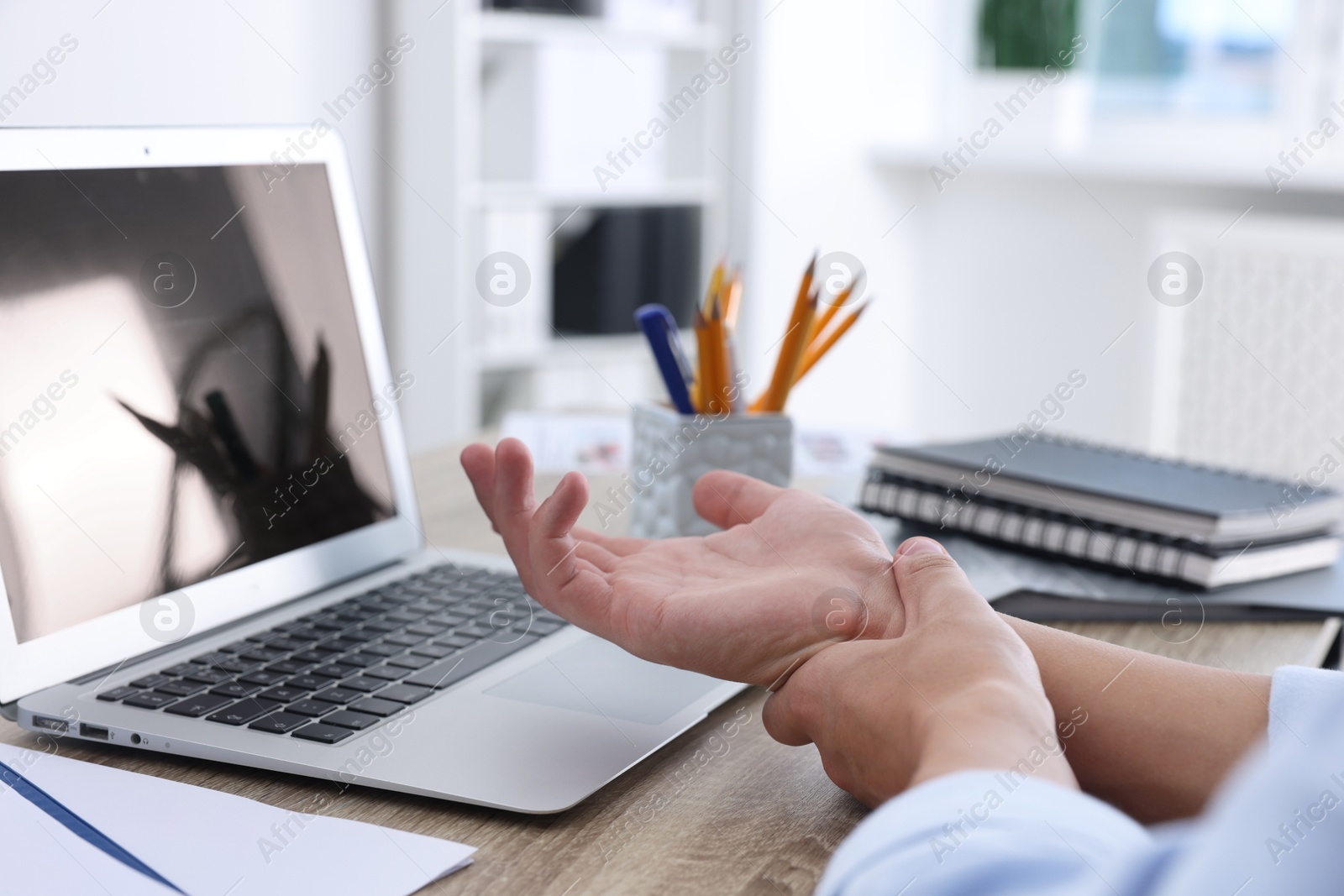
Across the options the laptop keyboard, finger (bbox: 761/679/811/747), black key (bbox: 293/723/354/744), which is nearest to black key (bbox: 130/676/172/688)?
the laptop keyboard

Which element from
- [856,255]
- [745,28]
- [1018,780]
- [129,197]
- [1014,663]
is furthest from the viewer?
[856,255]

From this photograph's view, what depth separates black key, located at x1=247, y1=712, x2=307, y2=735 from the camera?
0.61 metres

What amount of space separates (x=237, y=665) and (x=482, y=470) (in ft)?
0.59

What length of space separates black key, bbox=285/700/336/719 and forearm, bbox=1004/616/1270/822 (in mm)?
372

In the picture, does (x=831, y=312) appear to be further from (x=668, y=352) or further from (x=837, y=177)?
(x=837, y=177)

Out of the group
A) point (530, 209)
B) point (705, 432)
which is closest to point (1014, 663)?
point (705, 432)

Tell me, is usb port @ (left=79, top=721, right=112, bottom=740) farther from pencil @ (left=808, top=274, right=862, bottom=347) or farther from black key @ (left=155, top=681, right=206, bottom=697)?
pencil @ (left=808, top=274, right=862, bottom=347)

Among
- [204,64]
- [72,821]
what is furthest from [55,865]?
[204,64]

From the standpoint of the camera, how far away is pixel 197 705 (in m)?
0.63

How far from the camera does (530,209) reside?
2572mm

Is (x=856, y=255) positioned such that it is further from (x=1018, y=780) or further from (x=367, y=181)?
(x=1018, y=780)

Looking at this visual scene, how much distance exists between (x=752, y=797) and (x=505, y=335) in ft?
6.93

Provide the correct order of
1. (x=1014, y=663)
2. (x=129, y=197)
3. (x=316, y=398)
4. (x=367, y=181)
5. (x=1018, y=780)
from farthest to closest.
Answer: (x=367, y=181)
(x=316, y=398)
(x=129, y=197)
(x=1014, y=663)
(x=1018, y=780)

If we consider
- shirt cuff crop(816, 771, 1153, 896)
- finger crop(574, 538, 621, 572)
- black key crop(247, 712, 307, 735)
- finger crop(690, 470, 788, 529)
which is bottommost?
black key crop(247, 712, 307, 735)
